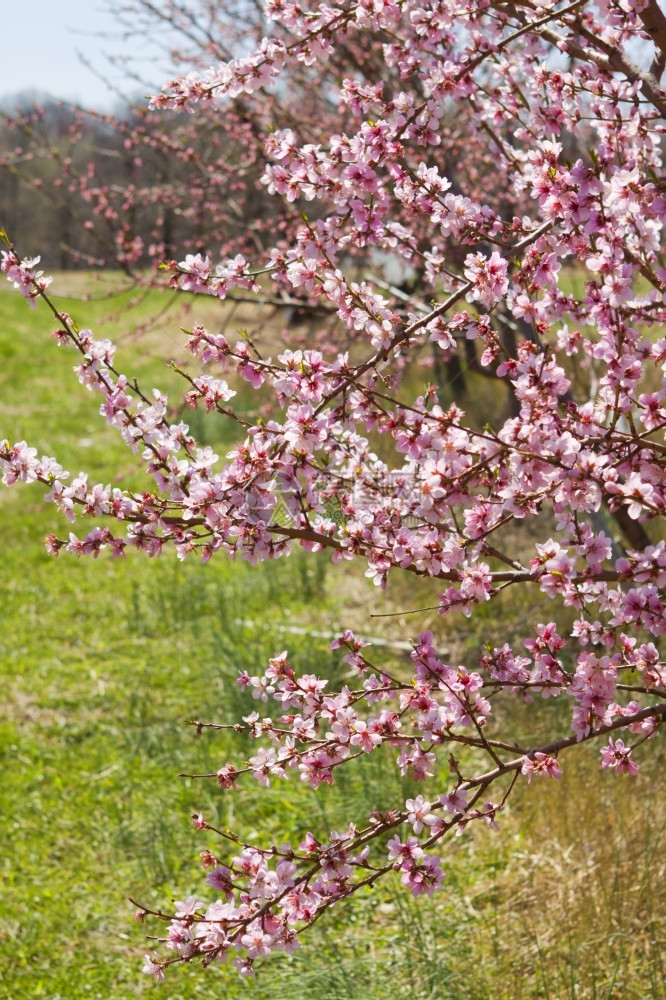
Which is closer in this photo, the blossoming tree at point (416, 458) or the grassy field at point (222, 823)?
the blossoming tree at point (416, 458)

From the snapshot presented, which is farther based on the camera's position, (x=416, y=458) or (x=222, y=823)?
(x=222, y=823)

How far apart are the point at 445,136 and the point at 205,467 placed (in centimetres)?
489

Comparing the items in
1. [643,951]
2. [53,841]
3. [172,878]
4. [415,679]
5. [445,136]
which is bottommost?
[643,951]

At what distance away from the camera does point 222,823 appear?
412 cm

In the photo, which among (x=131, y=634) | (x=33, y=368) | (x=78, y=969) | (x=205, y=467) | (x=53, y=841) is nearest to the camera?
(x=205, y=467)

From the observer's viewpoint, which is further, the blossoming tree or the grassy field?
the grassy field

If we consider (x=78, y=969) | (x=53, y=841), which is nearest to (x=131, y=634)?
(x=53, y=841)

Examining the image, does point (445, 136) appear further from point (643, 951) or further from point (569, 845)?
point (643, 951)

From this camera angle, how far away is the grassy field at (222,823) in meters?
3.00

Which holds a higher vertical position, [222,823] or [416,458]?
[222,823]

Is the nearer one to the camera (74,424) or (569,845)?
(569,845)

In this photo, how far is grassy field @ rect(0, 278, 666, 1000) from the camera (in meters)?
3.00

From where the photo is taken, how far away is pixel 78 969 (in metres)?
3.38

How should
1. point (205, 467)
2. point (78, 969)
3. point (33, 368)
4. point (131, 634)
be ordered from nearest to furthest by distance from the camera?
1. point (205, 467)
2. point (78, 969)
3. point (131, 634)
4. point (33, 368)
